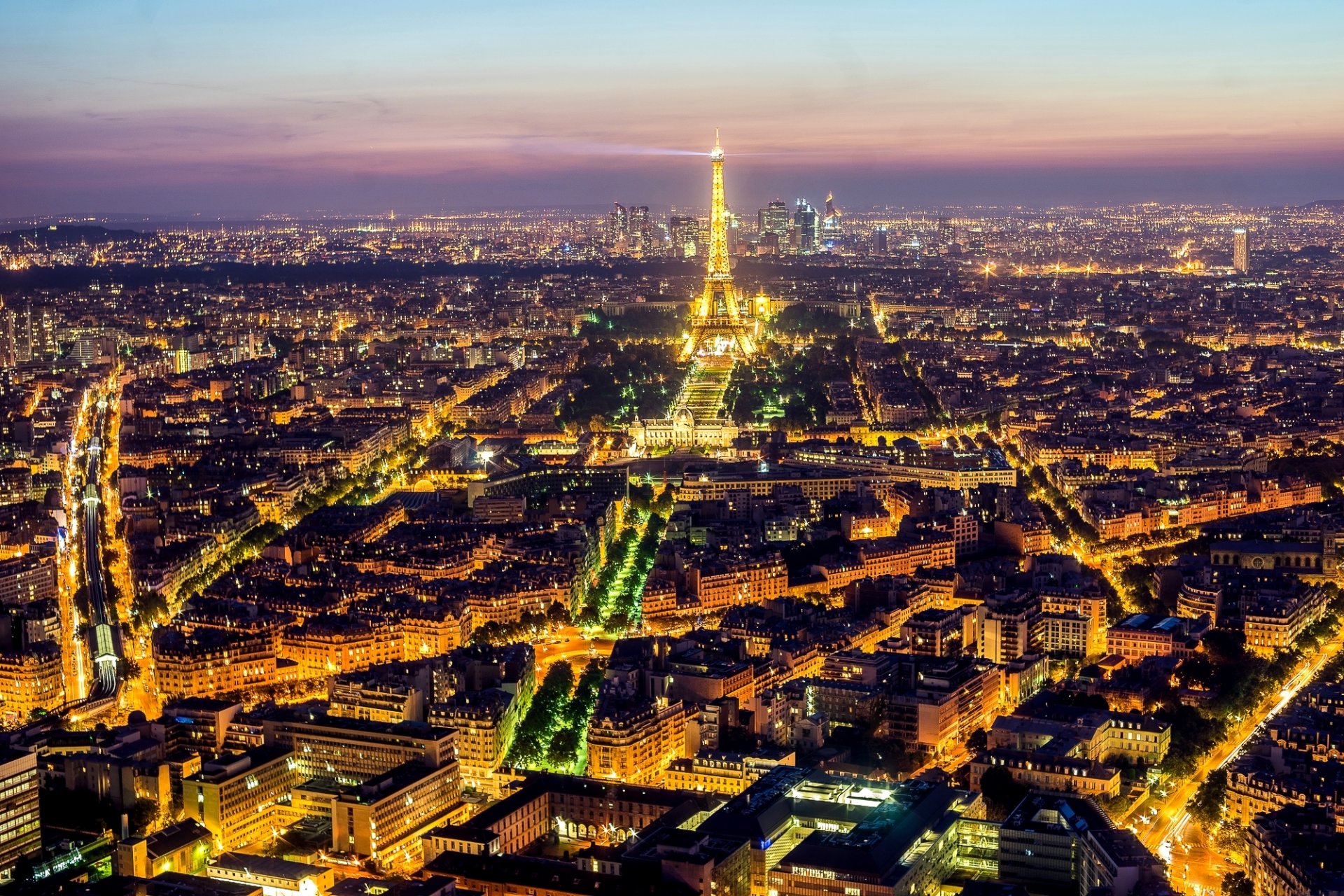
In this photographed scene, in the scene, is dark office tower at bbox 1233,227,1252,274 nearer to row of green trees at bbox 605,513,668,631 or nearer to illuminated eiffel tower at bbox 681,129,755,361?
illuminated eiffel tower at bbox 681,129,755,361

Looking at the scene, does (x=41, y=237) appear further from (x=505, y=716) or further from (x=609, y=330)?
(x=505, y=716)

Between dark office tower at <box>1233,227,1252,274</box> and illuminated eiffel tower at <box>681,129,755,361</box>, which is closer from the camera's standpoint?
illuminated eiffel tower at <box>681,129,755,361</box>

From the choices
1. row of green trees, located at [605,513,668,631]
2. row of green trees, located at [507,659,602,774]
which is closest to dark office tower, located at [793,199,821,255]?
row of green trees, located at [605,513,668,631]

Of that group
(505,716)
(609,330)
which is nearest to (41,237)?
(609,330)

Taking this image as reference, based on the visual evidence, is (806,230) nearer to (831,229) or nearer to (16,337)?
(831,229)

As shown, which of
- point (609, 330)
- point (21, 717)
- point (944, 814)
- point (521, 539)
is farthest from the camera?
point (609, 330)

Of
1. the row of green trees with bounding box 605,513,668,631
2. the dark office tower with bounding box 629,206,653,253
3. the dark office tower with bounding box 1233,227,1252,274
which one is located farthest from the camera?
the dark office tower with bounding box 629,206,653,253

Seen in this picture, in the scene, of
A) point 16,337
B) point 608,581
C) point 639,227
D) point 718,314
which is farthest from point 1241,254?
point 608,581
